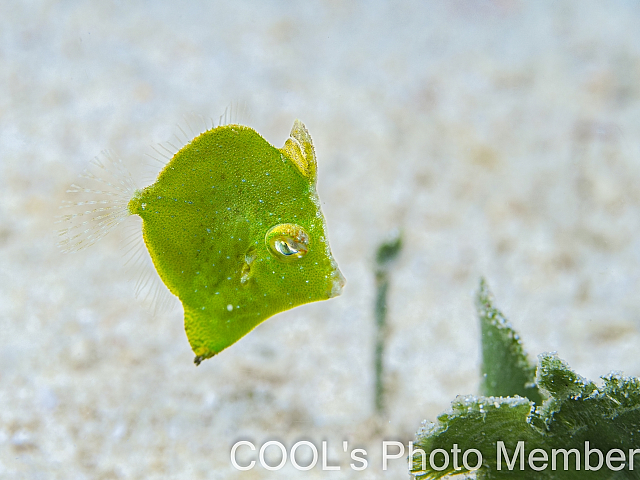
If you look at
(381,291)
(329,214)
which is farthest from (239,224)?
(329,214)

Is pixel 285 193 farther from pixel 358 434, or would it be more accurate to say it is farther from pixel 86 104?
pixel 86 104

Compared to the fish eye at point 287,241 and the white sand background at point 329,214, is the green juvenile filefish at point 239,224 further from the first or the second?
the white sand background at point 329,214

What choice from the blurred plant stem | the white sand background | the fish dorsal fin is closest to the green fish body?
the fish dorsal fin

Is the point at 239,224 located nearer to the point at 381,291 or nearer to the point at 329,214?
Answer: the point at 381,291

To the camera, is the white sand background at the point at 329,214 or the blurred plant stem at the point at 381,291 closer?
the white sand background at the point at 329,214

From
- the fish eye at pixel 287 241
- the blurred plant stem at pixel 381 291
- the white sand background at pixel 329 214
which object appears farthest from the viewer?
the blurred plant stem at pixel 381 291

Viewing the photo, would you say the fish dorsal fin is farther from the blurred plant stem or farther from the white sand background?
the blurred plant stem

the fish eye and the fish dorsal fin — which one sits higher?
the fish dorsal fin

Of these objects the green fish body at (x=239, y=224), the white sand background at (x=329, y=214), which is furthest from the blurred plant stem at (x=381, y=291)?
the green fish body at (x=239, y=224)
